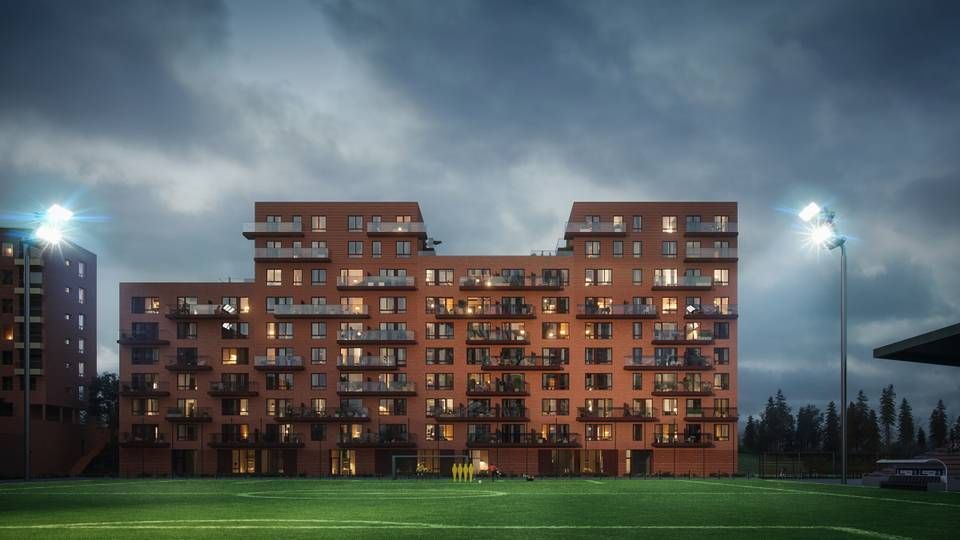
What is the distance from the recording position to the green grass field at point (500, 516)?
23.7 metres

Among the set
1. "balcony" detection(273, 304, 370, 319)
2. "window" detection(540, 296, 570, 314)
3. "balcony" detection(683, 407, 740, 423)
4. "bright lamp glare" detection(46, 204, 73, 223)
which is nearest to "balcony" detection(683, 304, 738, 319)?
"balcony" detection(683, 407, 740, 423)

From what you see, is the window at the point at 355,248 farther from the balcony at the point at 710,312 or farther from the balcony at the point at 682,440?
the balcony at the point at 682,440

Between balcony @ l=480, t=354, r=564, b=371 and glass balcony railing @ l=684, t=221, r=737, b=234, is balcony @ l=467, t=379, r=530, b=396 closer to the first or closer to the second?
balcony @ l=480, t=354, r=564, b=371

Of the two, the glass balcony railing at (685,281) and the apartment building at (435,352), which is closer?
the apartment building at (435,352)

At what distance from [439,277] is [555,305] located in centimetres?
1411

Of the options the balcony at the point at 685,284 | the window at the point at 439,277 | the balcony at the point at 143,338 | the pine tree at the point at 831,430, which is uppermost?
the window at the point at 439,277

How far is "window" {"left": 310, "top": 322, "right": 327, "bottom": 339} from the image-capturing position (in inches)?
4114

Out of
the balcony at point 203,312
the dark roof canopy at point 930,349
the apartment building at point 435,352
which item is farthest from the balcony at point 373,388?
the dark roof canopy at point 930,349

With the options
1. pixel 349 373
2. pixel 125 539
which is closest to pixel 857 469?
pixel 349 373

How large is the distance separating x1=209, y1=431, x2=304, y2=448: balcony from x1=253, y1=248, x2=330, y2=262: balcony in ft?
66.1

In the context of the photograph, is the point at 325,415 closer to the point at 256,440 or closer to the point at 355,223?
the point at 256,440

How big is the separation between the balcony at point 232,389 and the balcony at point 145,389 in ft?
18.3

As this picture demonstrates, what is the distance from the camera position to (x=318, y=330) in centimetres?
10462

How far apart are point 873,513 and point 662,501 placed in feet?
33.8
